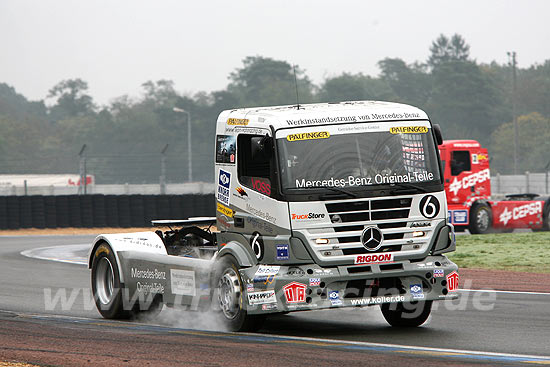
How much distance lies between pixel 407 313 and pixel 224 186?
7.91ft

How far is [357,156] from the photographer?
9.52 metres

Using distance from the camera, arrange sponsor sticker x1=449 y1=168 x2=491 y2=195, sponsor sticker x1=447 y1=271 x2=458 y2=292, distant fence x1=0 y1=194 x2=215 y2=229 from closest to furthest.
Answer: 1. sponsor sticker x1=447 y1=271 x2=458 y2=292
2. sponsor sticker x1=449 y1=168 x2=491 y2=195
3. distant fence x1=0 y1=194 x2=215 y2=229

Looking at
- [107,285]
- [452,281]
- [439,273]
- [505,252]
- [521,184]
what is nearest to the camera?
[439,273]

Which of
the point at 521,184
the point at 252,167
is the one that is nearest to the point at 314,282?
the point at 252,167

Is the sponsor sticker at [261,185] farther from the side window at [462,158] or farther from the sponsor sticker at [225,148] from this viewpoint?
the side window at [462,158]

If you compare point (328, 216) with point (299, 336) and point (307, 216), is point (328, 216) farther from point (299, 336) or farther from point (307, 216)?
point (299, 336)

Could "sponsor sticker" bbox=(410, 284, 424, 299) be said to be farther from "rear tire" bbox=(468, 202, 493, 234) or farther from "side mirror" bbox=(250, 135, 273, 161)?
"rear tire" bbox=(468, 202, 493, 234)

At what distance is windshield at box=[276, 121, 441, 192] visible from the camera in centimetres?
937

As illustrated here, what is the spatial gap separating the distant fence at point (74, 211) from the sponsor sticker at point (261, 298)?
22.0m

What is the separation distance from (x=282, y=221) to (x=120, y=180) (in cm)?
4054

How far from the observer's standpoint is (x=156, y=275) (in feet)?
36.1

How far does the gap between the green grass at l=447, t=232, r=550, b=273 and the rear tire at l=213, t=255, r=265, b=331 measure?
27.7ft

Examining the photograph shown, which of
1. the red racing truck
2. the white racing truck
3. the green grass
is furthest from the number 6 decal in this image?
the red racing truck

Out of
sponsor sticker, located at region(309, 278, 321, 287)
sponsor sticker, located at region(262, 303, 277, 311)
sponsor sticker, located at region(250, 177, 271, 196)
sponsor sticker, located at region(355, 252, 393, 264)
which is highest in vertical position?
sponsor sticker, located at region(250, 177, 271, 196)
